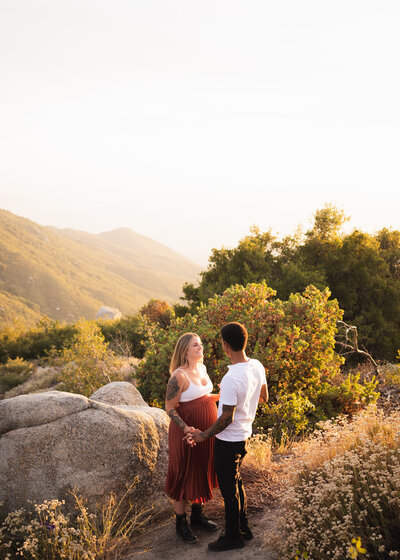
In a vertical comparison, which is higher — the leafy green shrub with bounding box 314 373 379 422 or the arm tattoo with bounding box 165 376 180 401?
the arm tattoo with bounding box 165 376 180 401

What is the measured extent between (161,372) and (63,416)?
487 centimetres

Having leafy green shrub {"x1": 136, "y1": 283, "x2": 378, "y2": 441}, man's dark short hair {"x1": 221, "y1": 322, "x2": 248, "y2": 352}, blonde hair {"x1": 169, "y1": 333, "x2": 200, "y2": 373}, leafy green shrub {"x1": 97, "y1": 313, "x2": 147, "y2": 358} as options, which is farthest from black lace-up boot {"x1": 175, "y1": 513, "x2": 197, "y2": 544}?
leafy green shrub {"x1": 97, "y1": 313, "x2": 147, "y2": 358}

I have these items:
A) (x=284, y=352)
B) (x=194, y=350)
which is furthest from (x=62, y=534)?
(x=284, y=352)

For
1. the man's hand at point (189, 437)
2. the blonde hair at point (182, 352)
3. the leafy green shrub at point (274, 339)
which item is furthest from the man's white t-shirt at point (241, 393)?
the leafy green shrub at point (274, 339)

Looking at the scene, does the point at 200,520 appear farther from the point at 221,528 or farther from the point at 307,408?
the point at 307,408

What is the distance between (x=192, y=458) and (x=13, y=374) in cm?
1911

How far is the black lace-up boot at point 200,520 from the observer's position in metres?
4.91

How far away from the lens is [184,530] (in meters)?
4.73

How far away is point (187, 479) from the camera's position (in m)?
4.69

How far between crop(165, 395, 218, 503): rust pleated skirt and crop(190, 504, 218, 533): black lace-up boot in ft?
0.73

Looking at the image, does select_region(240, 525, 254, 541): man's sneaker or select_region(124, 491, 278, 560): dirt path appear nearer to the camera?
select_region(124, 491, 278, 560): dirt path

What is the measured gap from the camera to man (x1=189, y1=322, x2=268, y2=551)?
4062mm

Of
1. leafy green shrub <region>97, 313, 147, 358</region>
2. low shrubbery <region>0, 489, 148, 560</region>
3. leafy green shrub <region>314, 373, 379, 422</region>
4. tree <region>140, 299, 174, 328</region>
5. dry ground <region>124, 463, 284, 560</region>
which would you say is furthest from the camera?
tree <region>140, 299, 174, 328</region>

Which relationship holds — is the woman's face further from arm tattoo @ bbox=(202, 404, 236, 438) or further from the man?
arm tattoo @ bbox=(202, 404, 236, 438)
